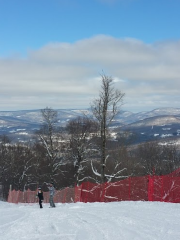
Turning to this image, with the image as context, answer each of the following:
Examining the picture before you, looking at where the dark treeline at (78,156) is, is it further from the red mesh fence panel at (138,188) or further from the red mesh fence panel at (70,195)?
the red mesh fence panel at (138,188)

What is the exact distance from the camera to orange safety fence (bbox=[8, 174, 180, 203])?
19.2 metres

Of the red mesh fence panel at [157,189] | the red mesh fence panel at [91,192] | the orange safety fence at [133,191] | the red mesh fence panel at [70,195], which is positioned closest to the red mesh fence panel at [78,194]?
the orange safety fence at [133,191]

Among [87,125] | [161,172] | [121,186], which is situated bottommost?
[161,172]

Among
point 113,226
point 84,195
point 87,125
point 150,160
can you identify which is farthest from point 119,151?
point 113,226

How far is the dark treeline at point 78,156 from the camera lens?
100ft

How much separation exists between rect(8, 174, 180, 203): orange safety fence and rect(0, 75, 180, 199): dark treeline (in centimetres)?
407

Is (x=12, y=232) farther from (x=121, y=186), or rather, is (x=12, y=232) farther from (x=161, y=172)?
(x=161, y=172)

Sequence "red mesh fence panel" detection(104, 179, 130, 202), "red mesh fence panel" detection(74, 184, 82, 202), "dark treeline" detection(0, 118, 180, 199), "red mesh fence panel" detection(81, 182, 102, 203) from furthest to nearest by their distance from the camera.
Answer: "dark treeline" detection(0, 118, 180, 199) → "red mesh fence panel" detection(74, 184, 82, 202) → "red mesh fence panel" detection(81, 182, 102, 203) → "red mesh fence panel" detection(104, 179, 130, 202)

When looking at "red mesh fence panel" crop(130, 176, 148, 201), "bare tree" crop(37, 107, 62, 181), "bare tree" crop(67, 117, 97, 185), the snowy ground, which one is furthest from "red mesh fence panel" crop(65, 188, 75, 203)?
"bare tree" crop(37, 107, 62, 181)

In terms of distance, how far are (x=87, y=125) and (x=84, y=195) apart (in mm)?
20781

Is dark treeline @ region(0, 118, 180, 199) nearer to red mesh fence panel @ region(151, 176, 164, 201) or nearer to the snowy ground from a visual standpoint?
red mesh fence panel @ region(151, 176, 164, 201)

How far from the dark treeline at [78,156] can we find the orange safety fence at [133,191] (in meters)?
4.07

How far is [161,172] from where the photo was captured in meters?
60.8

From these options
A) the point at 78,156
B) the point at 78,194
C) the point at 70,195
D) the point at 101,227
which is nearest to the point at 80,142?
the point at 78,156
